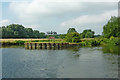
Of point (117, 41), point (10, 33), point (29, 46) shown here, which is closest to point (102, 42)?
point (117, 41)

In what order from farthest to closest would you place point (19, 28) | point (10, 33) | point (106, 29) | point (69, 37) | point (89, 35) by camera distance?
point (89, 35), point (19, 28), point (10, 33), point (106, 29), point (69, 37)

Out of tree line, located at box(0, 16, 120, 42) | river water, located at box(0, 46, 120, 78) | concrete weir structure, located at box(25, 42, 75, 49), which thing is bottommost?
river water, located at box(0, 46, 120, 78)

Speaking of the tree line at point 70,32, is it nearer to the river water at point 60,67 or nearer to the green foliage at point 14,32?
the green foliage at point 14,32

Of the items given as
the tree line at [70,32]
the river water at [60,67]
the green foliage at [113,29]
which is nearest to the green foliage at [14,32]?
the tree line at [70,32]

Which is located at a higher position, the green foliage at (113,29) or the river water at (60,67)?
the green foliage at (113,29)

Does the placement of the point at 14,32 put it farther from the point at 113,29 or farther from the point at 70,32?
the point at 113,29

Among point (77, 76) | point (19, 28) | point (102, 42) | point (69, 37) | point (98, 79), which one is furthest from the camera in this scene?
point (19, 28)

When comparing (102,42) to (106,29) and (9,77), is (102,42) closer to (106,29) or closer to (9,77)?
(106,29)

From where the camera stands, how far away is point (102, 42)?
7112 centimetres

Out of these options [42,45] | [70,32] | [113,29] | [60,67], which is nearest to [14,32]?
[70,32]

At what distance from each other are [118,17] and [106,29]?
1169 centimetres

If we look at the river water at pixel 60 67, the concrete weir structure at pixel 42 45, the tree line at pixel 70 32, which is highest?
the tree line at pixel 70 32

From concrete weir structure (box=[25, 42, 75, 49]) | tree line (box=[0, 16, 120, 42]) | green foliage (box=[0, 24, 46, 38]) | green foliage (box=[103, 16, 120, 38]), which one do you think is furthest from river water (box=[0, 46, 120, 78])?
green foliage (box=[0, 24, 46, 38])

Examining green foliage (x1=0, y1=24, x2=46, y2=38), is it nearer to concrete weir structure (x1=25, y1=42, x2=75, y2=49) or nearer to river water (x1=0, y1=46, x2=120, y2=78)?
concrete weir structure (x1=25, y1=42, x2=75, y2=49)
